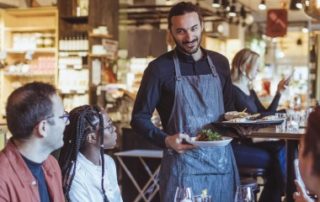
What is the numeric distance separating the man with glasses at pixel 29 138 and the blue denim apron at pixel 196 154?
92cm

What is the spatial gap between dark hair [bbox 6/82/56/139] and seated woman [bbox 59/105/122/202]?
410 mm

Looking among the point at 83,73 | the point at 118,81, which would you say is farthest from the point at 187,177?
the point at 118,81

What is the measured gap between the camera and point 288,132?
3.50 meters

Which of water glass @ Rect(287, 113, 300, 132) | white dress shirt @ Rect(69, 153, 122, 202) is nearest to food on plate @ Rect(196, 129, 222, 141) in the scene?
white dress shirt @ Rect(69, 153, 122, 202)

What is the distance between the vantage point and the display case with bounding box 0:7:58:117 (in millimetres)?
9070

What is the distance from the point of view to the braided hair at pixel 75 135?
2.47m

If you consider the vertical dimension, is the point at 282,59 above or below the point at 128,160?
above

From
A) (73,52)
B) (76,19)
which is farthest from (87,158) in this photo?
(76,19)

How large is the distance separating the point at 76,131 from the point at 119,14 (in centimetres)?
686

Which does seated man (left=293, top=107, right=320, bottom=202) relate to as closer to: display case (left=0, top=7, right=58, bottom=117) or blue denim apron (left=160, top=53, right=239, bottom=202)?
blue denim apron (left=160, top=53, right=239, bottom=202)

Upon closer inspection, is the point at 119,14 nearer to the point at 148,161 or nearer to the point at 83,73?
the point at 83,73

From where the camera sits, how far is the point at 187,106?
118 inches

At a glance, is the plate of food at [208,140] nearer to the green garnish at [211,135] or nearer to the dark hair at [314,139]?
the green garnish at [211,135]

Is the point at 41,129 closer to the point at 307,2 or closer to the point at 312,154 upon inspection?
the point at 312,154
